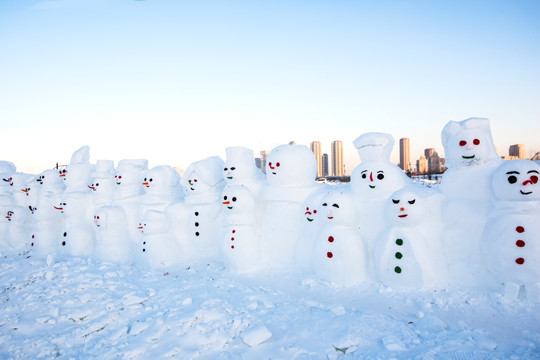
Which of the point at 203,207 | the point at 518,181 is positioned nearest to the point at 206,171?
the point at 203,207

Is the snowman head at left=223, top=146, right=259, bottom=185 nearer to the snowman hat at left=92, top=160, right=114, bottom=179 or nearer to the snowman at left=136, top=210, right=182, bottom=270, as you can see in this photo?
the snowman at left=136, top=210, right=182, bottom=270

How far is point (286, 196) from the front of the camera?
6.85 m

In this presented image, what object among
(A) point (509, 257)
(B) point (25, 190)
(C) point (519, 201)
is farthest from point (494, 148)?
(B) point (25, 190)

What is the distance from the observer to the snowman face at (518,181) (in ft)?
15.5

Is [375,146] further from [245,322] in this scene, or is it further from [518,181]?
[245,322]

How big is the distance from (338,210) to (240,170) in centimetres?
249

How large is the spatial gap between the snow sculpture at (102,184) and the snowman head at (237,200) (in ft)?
12.8

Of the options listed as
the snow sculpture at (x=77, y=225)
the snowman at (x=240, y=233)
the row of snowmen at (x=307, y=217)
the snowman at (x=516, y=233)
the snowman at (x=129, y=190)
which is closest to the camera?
the snowman at (x=516, y=233)

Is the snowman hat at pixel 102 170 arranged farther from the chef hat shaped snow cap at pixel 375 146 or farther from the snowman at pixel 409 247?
the snowman at pixel 409 247

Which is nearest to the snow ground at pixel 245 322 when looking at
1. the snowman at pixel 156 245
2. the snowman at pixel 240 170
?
the snowman at pixel 156 245

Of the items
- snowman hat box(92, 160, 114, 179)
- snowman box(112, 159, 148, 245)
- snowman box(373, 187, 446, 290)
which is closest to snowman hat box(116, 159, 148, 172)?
snowman box(112, 159, 148, 245)

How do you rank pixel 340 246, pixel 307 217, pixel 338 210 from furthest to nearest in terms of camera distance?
pixel 307 217 < pixel 338 210 < pixel 340 246

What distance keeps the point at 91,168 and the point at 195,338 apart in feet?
24.5

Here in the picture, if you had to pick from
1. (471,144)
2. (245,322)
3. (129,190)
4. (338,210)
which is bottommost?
(245,322)
